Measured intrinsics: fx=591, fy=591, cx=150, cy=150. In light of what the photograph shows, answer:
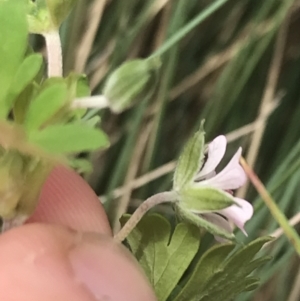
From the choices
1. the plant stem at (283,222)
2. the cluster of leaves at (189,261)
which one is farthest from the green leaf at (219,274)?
the plant stem at (283,222)

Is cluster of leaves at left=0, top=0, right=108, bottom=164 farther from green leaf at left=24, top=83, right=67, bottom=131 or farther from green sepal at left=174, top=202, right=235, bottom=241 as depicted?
→ green sepal at left=174, top=202, right=235, bottom=241

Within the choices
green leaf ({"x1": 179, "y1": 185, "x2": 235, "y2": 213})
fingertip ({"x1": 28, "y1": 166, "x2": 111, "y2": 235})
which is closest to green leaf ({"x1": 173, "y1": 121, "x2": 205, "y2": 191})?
green leaf ({"x1": 179, "y1": 185, "x2": 235, "y2": 213})

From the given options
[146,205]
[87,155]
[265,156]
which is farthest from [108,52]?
[146,205]

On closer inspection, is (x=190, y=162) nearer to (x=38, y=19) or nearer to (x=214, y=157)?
(x=214, y=157)

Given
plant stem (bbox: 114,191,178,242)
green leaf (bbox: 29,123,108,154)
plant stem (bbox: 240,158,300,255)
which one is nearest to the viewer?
green leaf (bbox: 29,123,108,154)

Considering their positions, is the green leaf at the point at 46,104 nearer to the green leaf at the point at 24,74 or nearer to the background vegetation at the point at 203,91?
the green leaf at the point at 24,74
